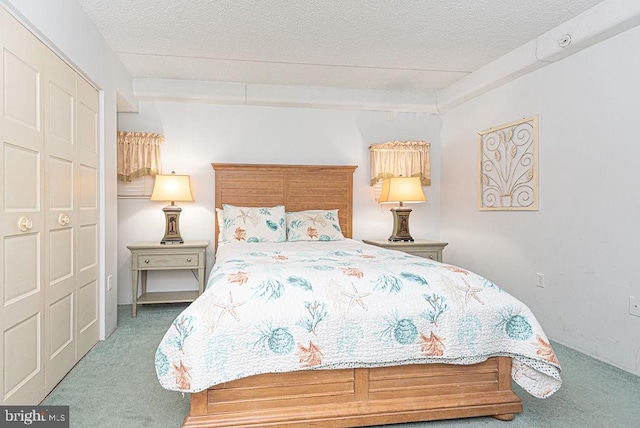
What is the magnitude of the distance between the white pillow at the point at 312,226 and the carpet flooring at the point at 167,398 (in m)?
1.67

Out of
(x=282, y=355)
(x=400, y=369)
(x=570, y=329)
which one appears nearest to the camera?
(x=282, y=355)

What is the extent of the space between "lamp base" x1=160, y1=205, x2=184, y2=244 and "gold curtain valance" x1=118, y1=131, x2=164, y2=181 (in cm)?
46

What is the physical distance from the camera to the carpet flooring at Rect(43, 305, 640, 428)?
6.45 ft

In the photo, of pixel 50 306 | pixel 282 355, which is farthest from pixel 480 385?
pixel 50 306

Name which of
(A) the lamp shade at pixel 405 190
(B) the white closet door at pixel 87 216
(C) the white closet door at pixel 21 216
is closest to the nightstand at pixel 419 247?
(A) the lamp shade at pixel 405 190

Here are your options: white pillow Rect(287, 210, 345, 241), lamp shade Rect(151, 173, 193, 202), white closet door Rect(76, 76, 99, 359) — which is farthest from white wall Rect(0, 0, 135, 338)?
white pillow Rect(287, 210, 345, 241)

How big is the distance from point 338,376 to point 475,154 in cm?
312

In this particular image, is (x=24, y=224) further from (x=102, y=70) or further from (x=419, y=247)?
(x=419, y=247)

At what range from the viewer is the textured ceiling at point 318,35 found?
9.11 ft

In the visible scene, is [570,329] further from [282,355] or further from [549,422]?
[282,355]

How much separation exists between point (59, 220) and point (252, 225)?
177 cm

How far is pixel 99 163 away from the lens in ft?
10.2

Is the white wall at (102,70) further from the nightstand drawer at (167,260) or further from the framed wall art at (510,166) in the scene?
the framed wall art at (510,166)

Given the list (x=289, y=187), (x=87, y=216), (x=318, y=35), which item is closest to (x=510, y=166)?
(x=318, y=35)
